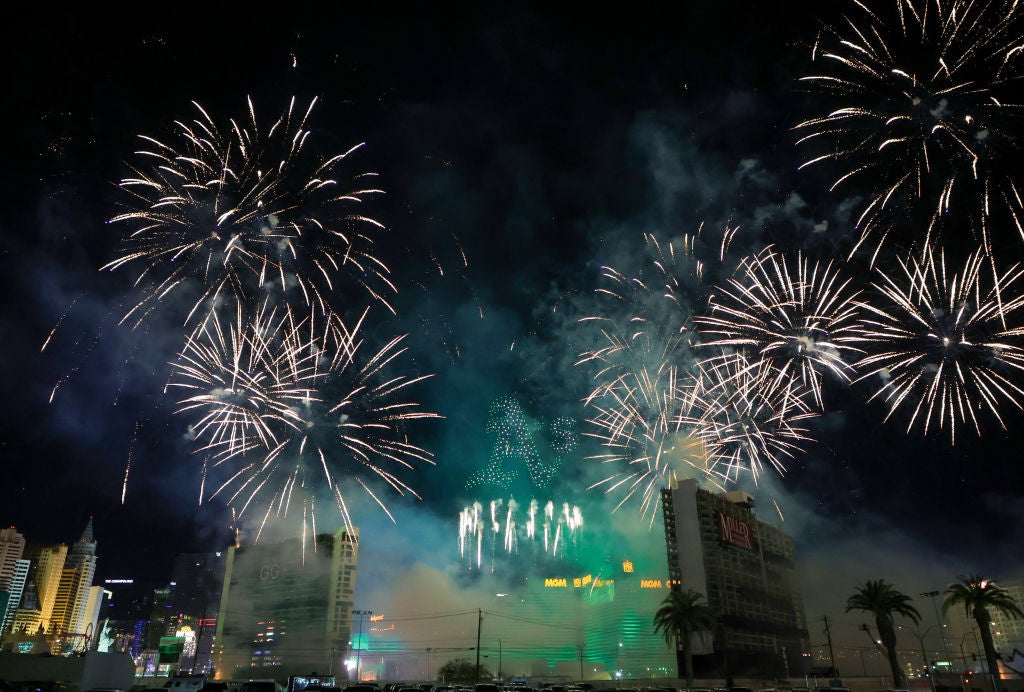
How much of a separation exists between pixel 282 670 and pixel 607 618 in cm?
8765

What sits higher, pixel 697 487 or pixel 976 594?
pixel 697 487

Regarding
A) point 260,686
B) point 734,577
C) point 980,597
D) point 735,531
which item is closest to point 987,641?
point 980,597

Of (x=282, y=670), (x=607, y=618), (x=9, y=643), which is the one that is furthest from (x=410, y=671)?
(x=9, y=643)

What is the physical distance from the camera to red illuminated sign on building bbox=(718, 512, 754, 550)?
140 meters

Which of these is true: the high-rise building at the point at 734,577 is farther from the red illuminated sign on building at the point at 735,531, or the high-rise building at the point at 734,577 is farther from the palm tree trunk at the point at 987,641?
the palm tree trunk at the point at 987,641

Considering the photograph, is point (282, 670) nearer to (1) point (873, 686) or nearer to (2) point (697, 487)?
(2) point (697, 487)

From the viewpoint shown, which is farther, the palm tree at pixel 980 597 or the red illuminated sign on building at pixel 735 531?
the red illuminated sign on building at pixel 735 531

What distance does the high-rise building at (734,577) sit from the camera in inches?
5226

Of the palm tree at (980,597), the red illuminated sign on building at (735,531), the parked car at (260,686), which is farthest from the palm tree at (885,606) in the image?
the red illuminated sign on building at (735,531)

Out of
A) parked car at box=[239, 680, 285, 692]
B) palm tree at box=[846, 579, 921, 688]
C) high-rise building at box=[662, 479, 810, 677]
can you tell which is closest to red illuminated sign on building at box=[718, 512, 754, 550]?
high-rise building at box=[662, 479, 810, 677]

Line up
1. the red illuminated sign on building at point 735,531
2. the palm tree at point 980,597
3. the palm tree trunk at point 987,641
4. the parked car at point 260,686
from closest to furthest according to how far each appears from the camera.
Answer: the parked car at point 260,686 → the palm tree trunk at point 987,641 → the palm tree at point 980,597 → the red illuminated sign on building at point 735,531

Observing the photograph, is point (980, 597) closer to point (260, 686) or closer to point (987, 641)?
point (987, 641)

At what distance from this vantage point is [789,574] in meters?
172

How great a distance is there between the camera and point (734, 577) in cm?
14188
